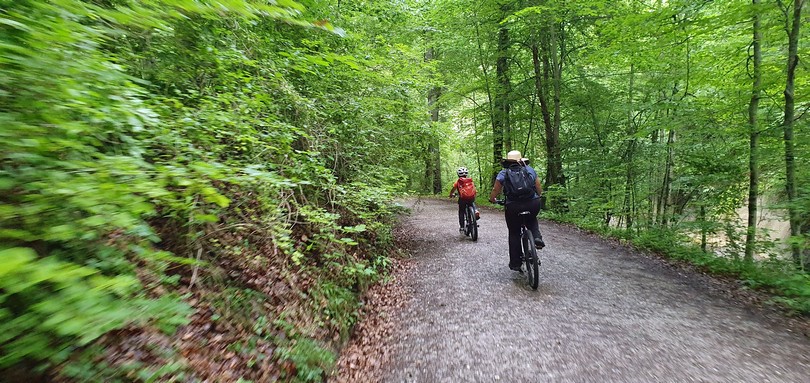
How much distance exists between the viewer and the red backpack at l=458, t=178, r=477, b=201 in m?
8.39

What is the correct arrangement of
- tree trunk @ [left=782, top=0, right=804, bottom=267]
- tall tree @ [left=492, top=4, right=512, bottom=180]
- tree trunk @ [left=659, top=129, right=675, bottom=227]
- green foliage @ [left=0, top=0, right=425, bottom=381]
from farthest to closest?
tall tree @ [left=492, top=4, right=512, bottom=180], tree trunk @ [left=659, top=129, right=675, bottom=227], tree trunk @ [left=782, top=0, right=804, bottom=267], green foliage @ [left=0, top=0, right=425, bottom=381]

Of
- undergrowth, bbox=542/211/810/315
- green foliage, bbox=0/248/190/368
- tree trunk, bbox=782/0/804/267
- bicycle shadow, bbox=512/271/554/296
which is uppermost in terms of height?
tree trunk, bbox=782/0/804/267

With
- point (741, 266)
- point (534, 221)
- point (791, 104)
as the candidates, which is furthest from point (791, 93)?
point (534, 221)

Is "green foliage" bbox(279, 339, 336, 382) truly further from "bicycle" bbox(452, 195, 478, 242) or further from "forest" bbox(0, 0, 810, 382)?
"bicycle" bbox(452, 195, 478, 242)

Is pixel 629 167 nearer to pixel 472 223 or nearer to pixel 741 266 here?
pixel 741 266

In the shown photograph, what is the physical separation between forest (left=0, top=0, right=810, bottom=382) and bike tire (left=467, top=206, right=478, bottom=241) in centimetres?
183

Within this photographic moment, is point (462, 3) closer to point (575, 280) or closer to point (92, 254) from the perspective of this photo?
point (575, 280)

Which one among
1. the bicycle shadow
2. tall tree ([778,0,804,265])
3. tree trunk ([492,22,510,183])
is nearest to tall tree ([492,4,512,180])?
tree trunk ([492,22,510,183])

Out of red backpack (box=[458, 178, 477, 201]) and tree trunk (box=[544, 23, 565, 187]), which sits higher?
tree trunk (box=[544, 23, 565, 187])

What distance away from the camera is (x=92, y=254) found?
2197 millimetres

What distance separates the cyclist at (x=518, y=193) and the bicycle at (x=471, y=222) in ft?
8.74

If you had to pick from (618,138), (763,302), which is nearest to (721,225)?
(763,302)

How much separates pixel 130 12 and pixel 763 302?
283 inches

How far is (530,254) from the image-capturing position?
17.8 feet
